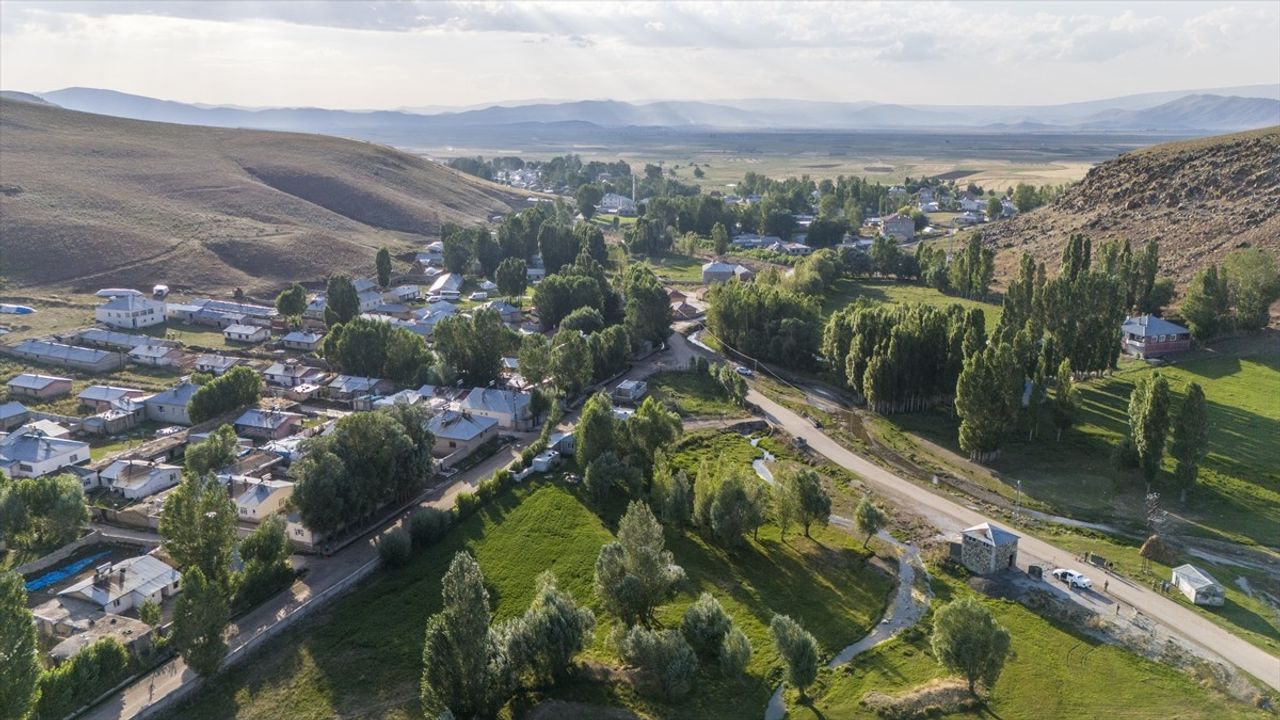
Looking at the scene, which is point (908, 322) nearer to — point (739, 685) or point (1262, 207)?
point (739, 685)

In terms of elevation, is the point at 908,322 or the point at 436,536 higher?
the point at 908,322

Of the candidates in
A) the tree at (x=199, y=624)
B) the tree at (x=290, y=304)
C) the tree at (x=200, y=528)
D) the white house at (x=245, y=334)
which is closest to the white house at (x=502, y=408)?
the tree at (x=200, y=528)

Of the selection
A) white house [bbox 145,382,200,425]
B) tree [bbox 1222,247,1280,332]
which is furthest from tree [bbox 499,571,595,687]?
tree [bbox 1222,247,1280,332]

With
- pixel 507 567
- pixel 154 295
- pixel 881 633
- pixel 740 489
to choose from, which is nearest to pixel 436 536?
pixel 507 567

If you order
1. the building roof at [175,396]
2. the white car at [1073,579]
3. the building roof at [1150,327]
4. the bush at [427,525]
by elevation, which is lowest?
the bush at [427,525]

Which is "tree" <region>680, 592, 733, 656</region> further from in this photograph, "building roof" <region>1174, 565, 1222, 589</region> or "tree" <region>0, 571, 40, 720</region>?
"tree" <region>0, 571, 40, 720</region>

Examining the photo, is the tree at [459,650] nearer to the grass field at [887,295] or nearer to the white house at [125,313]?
the grass field at [887,295]

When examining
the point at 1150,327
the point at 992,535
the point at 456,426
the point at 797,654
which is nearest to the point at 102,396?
the point at 456,426
